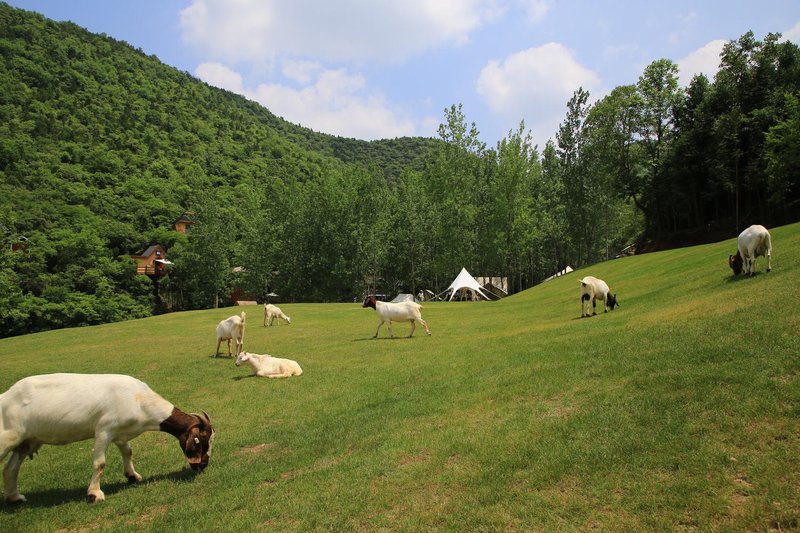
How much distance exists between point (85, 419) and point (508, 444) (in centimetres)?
623

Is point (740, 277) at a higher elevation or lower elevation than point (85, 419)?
higher

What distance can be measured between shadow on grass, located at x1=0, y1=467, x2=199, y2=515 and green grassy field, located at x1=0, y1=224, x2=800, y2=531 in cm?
4

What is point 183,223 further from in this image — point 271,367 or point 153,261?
point 271,367

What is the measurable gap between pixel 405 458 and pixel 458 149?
213ft

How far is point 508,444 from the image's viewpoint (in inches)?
280

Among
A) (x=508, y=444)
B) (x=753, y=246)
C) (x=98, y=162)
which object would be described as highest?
(x=98, y=162)

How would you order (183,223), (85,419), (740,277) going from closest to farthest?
(85,419), (740,277), (183,223)

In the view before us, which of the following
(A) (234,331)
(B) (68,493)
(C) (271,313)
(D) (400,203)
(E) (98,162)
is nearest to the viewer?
(B) (68,493)

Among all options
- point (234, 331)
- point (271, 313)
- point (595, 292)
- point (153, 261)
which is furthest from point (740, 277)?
point (153, 261)

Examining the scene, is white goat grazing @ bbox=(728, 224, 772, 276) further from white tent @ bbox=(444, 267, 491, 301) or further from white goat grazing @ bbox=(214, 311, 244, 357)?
white tent @ bbox=(444, 267, 491, 301)

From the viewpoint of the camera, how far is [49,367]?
18.5 m

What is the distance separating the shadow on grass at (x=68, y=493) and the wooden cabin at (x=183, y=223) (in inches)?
3138

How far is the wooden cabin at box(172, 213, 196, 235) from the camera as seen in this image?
81500 millimetres

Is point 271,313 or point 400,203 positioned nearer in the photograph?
point 271,313
